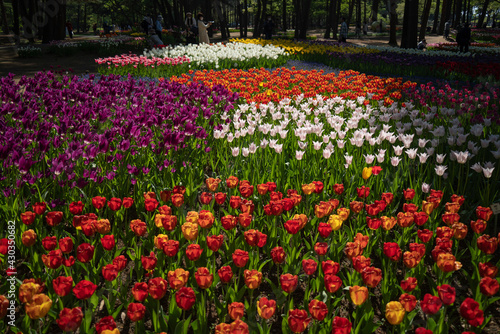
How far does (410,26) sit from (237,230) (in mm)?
19169

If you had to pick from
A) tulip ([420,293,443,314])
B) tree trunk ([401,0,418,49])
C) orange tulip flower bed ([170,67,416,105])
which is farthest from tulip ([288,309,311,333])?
tree trunk ([401,0,418,49])

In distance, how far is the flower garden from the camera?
2094 mm

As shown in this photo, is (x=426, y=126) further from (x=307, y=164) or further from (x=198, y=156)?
(x=198, y=156)

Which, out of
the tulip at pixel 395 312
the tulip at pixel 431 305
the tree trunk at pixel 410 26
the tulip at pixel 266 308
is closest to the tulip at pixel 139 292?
the tulip at pixel 266 308

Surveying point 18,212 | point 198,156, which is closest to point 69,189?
point 18,212

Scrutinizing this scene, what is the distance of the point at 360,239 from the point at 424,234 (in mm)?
414

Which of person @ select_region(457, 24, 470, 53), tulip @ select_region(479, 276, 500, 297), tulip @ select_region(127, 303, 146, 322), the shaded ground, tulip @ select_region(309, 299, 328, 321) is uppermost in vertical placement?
person @ select_region(457, 24, 470, 53)

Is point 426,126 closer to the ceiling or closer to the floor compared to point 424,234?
closer to the ceiling

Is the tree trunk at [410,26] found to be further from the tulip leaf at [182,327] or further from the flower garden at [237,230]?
the tulip leaf at [182,327]

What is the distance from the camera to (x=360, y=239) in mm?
2402

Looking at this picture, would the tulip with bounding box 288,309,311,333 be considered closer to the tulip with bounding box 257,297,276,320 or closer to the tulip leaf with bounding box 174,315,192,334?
the tulip with bounding box 257,297,276,320

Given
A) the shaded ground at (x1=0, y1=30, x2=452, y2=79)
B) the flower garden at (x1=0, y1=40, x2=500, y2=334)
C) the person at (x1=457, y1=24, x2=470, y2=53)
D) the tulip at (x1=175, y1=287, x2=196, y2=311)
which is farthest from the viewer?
the person at (x1=457, y1=24, x2=470, y2=53)

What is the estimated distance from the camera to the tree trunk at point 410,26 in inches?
725

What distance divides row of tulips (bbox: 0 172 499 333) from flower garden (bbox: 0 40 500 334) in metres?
0.01
